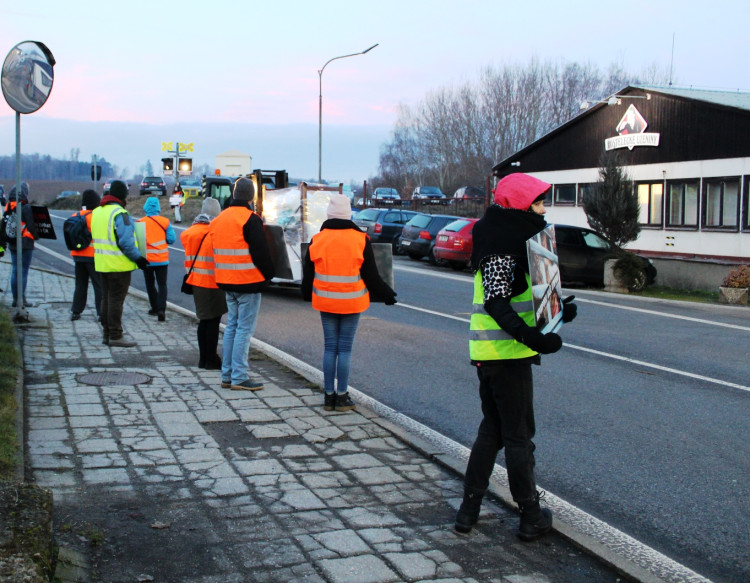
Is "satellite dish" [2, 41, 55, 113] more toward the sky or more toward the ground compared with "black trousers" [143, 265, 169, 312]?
more toward the sky

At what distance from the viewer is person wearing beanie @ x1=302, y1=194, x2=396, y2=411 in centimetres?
683

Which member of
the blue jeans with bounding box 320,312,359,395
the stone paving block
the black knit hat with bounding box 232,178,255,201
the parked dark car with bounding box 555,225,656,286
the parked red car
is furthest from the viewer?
the parked red car

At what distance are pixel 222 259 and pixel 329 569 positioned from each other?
4.10m

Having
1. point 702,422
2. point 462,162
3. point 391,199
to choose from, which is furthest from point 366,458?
point 462,162

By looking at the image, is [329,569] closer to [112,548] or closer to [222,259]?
[112,548]

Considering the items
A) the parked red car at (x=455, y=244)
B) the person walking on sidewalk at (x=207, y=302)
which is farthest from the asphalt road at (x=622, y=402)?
the parked red car at (x=455, y=244)

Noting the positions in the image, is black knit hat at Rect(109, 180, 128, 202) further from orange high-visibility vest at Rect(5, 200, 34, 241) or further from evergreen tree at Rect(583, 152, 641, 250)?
evergreen tree at Rect(583, 152, 641, 250)

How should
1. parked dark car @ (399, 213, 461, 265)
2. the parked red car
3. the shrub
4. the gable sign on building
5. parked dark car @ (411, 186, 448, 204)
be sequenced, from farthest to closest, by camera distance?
parked dark car @ (411, 186, 448, 204) < the gable sign on building < parked dark car @ (399, 213, 461, 265) < the parked red car < the shrub

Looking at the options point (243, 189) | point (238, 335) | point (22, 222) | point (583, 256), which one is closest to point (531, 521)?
point (238, 335)

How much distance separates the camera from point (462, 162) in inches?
2879

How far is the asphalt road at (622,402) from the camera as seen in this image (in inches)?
197

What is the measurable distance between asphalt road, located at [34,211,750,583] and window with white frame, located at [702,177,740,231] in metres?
11.3

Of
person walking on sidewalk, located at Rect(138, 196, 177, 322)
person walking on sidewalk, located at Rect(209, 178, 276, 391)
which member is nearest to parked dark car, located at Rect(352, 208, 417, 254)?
person walking on sidewalk, located at Rect(138, 196, 177, 322)

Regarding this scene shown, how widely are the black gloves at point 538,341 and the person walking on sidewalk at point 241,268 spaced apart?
3836 millimetres
